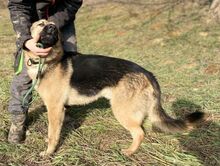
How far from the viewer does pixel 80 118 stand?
4590 millimetres

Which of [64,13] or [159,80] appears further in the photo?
[159,80]

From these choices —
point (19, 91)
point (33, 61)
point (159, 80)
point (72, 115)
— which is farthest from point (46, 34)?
point (159, 80)

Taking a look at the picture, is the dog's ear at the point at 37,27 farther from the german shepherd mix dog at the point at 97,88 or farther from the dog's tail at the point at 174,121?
the dog's tail at the point at 174,121

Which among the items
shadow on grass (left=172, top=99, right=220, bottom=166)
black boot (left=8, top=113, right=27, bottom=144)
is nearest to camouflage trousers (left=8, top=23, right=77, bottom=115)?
black boot (left=8, top=113, right=27, bottom=144)

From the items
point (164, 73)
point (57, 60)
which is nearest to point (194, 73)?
point (164, 73)

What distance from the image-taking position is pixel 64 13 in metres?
4.02

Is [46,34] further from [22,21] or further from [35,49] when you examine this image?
[22,21]

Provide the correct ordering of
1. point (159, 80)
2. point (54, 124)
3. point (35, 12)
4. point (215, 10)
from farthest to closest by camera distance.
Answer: point (215, 10)
point (159, 80)
point (35, 12)
point (54, 124)

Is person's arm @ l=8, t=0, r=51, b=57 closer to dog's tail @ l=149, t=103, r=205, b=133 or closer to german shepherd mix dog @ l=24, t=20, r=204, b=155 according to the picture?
german shepherd mix dog @ l=24, t=20, r=204, b=155

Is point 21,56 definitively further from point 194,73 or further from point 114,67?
point 194,73

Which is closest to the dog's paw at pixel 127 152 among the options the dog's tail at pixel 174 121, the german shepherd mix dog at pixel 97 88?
the german shepherd mix dog at pixel 97 88

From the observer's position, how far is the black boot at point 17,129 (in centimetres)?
397

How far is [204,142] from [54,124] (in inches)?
62.1

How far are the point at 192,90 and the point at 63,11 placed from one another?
7.62 ft
